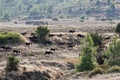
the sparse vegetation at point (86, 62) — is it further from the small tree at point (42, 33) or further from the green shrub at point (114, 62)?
the small tree at point (42, 33)

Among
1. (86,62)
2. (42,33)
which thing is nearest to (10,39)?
(42,33)

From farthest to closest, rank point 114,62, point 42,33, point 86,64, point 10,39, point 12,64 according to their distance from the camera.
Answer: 1. point 42,33
2. point 10,39
3. point 86,64
4. point 114,62
5. point 12,64

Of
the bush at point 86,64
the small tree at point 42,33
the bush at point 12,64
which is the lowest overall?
the small tree at point 42,33

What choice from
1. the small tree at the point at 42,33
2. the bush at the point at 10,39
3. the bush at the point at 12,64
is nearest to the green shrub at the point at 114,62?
the bush at the point at 12,64

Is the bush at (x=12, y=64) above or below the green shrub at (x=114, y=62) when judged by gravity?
above

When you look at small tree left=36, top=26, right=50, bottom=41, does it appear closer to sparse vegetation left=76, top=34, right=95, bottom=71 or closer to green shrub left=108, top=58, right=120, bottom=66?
sparse vegetation left=76, top=34, right=95, bottom=71

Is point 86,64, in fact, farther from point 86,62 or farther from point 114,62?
point 114,62

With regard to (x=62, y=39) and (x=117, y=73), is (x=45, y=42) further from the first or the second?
(x=117, y=73)

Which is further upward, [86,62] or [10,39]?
[86,62]

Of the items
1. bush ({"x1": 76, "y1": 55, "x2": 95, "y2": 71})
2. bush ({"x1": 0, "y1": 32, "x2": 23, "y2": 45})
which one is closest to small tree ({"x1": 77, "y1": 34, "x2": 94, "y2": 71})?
bush ({"x1": 76, "y1": 55, "x2": 95, "y2": 71})

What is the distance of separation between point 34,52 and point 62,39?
1858 centimetres

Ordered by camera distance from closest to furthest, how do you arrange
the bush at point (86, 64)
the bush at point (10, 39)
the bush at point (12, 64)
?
the bush at point (12, 64), the bush at point (86, 64), the bush at point (10, 39)

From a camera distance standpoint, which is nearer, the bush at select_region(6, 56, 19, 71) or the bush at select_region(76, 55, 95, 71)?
the bush at select_region(6, 56, 19, 71)

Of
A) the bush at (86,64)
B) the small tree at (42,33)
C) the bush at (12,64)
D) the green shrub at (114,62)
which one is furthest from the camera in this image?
the small tree at (42,33)
